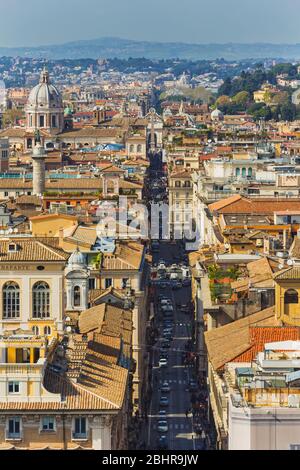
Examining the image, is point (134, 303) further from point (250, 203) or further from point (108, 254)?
point (250, 203)

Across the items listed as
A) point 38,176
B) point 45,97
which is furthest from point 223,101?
point 38,176

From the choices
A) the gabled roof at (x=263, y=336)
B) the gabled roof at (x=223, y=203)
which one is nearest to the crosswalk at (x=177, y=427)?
the gabled roof at (x=263, y=336)

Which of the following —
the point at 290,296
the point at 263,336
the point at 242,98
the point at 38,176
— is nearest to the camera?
the point at 263,336

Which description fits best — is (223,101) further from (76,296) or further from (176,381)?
(76,296)

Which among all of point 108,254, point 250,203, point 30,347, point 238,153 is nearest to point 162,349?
point 108,254

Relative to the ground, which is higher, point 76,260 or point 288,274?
point 288,274

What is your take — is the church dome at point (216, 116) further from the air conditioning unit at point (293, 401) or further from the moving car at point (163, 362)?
the air conditioning unit at point (293, 401)
